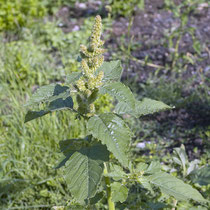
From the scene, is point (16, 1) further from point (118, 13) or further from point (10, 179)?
point (10, 179)

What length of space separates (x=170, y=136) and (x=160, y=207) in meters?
1.10

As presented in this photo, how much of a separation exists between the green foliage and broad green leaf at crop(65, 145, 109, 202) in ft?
10.7

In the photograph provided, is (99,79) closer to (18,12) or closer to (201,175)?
(201,175)

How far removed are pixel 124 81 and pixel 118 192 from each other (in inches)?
72.8

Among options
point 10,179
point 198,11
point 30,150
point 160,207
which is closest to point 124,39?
point 198,11

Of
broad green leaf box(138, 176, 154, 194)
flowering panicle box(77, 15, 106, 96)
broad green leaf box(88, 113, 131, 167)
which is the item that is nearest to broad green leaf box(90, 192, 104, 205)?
broad green leaf box(138, 176, 154, 194)

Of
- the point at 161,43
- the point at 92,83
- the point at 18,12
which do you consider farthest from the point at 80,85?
the point at 18,12

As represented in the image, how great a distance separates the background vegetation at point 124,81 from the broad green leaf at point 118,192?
1.06ft

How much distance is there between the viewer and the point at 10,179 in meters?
2.25

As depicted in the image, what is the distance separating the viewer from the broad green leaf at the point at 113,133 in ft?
3.89

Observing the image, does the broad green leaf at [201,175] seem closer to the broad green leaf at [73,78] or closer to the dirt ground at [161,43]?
the dirt ground at [161,43]

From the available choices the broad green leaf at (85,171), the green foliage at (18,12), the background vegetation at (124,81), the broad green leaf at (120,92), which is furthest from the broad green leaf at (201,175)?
the green foliage at (18,12)

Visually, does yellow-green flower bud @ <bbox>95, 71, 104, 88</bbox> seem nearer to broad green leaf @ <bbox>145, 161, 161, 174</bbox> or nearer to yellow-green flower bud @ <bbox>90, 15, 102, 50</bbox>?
yellow-green flower bud @ <bbox>90, 15, 102, 50</bbox>

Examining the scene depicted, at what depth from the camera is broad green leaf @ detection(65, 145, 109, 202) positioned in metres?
1.22
